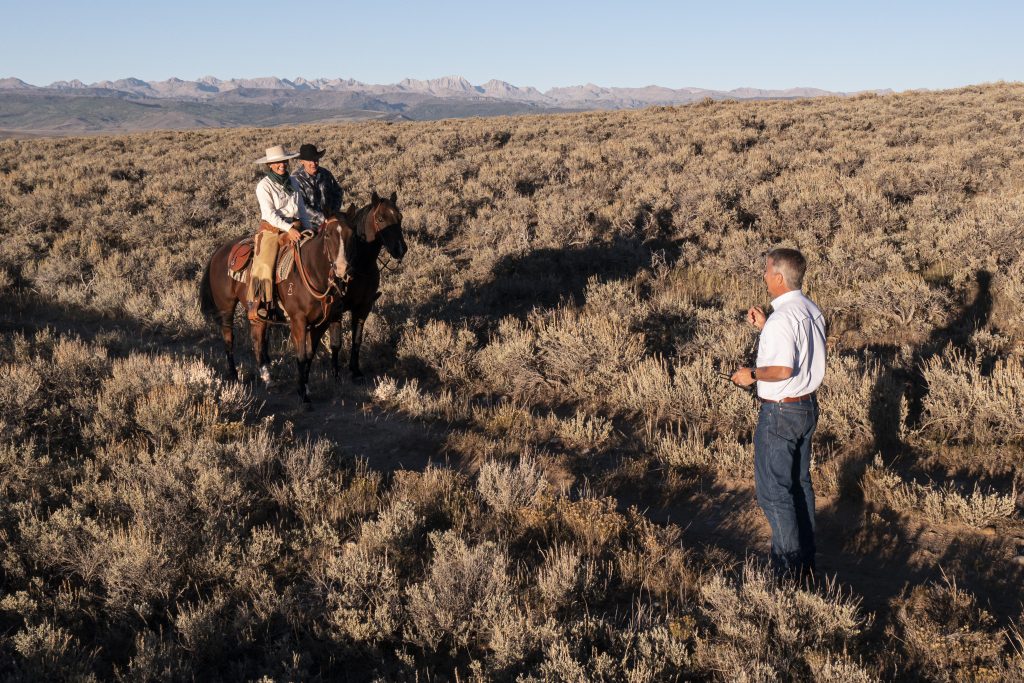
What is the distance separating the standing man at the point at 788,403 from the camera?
3.71m

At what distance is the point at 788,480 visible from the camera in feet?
12.7

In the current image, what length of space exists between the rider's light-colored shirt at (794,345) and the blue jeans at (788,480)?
12 cm

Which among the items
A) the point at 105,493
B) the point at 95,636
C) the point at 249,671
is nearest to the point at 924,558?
the point at 249,671

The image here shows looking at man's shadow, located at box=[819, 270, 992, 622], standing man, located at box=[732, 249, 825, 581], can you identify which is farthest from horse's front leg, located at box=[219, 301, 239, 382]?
man's shadow, located at box=[819, 270, 992, 622]

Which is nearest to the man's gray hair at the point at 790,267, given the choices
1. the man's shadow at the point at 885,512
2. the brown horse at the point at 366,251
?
the man's shadow at the point at 885,512

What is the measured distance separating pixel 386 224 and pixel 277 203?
167cm

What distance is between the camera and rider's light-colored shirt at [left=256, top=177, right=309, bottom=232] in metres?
7.68

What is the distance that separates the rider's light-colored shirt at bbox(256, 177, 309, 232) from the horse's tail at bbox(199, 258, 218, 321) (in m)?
1.85

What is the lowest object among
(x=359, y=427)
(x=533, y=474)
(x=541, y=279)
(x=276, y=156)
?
(x=359, y=427)

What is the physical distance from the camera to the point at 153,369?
22.4ft

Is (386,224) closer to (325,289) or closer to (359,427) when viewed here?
(325,289)

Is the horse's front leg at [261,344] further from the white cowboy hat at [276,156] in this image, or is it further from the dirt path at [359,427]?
the white cowboy hat at [276,156]

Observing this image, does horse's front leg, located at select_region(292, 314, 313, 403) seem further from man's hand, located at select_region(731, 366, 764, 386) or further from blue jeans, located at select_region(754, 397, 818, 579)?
blue jeans, located at select_region(754, 397, 818, 579)

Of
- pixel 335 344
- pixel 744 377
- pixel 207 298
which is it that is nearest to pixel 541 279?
pixel 335 344
